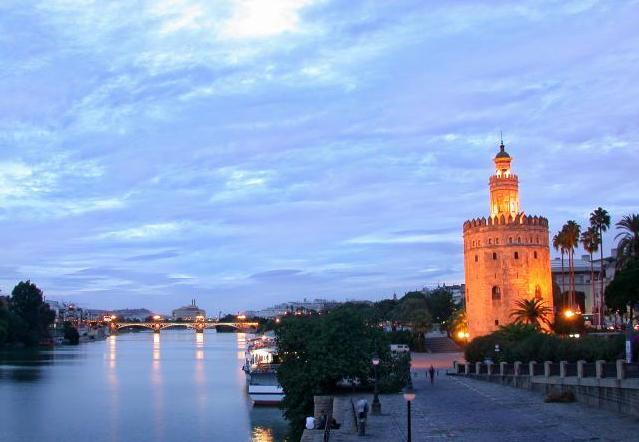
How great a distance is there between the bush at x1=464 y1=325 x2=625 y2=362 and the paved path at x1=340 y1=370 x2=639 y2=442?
13.9ft

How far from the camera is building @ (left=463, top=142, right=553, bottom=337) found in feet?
229

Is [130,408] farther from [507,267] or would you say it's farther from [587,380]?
[507,267]

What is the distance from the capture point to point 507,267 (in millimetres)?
69938

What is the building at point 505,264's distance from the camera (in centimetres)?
6969

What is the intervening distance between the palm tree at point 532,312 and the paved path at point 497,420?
29032 millimetres

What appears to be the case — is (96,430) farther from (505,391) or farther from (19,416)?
(505,391)

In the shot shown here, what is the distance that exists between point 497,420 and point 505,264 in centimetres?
4251

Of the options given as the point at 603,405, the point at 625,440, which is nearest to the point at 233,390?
the point at 603,405

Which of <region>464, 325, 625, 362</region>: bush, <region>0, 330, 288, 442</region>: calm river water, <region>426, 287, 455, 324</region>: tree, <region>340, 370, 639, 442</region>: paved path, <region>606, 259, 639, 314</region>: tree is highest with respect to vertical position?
<region>606, 259, 639, 314</region>: tree

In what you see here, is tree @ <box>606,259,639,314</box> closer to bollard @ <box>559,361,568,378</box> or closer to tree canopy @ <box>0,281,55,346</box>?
bollard @ <box>559,361,568,378</box>

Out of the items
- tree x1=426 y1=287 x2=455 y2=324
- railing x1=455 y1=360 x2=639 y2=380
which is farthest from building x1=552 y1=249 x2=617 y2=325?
railing x1=455 y1=360 x2=639 y2=380

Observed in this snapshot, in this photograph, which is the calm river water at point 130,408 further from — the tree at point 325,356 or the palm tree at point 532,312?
the palm tree at point 532,312

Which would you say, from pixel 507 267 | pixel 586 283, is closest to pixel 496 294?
pixel 507 267

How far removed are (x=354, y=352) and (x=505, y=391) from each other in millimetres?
8438
